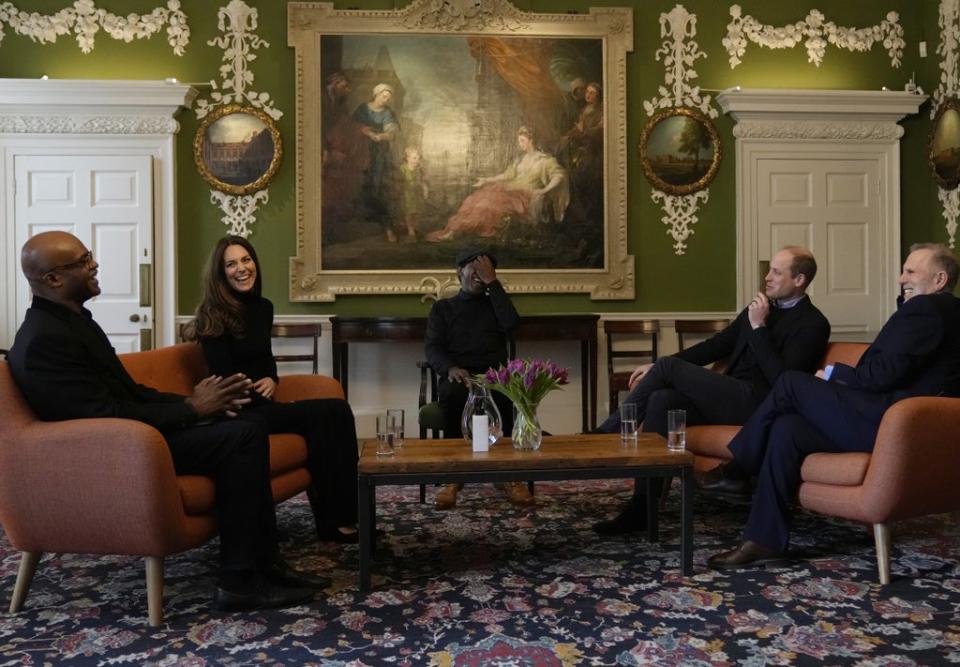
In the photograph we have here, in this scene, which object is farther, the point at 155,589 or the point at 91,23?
the point at 91,23

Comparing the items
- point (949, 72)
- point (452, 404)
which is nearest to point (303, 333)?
point (452, 404)

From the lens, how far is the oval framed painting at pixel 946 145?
6762mm

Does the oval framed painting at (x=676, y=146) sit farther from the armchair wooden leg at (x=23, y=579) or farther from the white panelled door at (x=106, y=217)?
the armchair wooden leg at (x=23, y=579)

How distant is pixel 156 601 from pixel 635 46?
18.8ft

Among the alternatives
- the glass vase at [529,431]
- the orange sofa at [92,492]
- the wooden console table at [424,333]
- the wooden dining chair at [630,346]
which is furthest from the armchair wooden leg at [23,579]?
the wooden dining chair at [630,346]

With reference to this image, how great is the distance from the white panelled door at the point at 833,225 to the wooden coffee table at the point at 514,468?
442cm

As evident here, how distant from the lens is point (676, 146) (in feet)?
23.3

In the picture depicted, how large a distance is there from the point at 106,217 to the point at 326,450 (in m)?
3.85

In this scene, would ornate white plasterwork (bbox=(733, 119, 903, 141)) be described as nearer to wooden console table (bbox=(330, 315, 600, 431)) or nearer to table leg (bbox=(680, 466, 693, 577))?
wooden console table (bbox=(330, 315, 600, 431))

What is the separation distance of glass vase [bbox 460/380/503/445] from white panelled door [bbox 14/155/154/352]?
4.02m

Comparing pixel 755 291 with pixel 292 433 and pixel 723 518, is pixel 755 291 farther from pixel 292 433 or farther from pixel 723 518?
pixel 292 433

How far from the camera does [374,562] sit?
3.48 metres

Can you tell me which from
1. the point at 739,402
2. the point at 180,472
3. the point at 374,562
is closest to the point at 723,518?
the point at 739,402

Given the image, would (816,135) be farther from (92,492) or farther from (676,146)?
(92,492)
